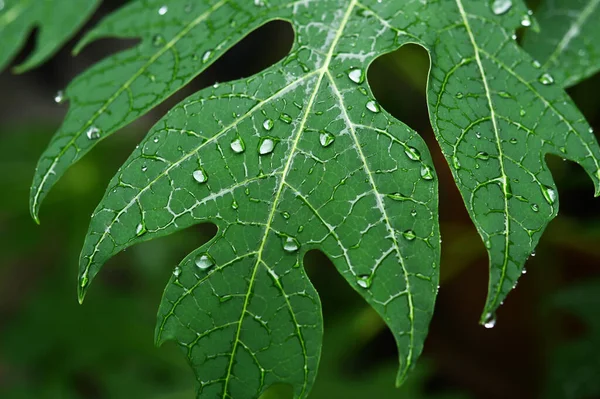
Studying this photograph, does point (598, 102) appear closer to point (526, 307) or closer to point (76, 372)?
point (526, 307)

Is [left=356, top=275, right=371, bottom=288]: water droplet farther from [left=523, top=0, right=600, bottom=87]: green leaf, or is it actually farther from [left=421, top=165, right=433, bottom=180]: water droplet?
[left=523, top=0, right=600, bottom=87]: green leaf

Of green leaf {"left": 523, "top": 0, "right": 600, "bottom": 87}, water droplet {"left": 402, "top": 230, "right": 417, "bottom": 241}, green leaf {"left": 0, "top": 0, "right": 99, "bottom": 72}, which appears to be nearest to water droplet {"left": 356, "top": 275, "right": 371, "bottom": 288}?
water droplet {"left": 402, "top": 230, "right": 417, "bottom": 241}

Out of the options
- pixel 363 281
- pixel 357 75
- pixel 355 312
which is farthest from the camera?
pixel 355 312

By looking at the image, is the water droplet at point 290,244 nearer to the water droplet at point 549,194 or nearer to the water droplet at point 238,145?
the water droplet at point 238,145

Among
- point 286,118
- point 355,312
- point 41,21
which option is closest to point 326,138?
point 286,118

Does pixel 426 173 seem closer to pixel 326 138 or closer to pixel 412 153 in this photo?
pixel 412 153

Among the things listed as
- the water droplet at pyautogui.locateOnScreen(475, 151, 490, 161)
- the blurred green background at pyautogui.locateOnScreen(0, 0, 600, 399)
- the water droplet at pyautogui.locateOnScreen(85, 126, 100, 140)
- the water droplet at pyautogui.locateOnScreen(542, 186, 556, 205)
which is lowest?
the blurred green background at pyautogui.locateOnScreen(0, 0, 600, 399)

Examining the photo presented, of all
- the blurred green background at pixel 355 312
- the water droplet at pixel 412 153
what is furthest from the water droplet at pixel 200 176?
the blurred green background at pixel 355 312
